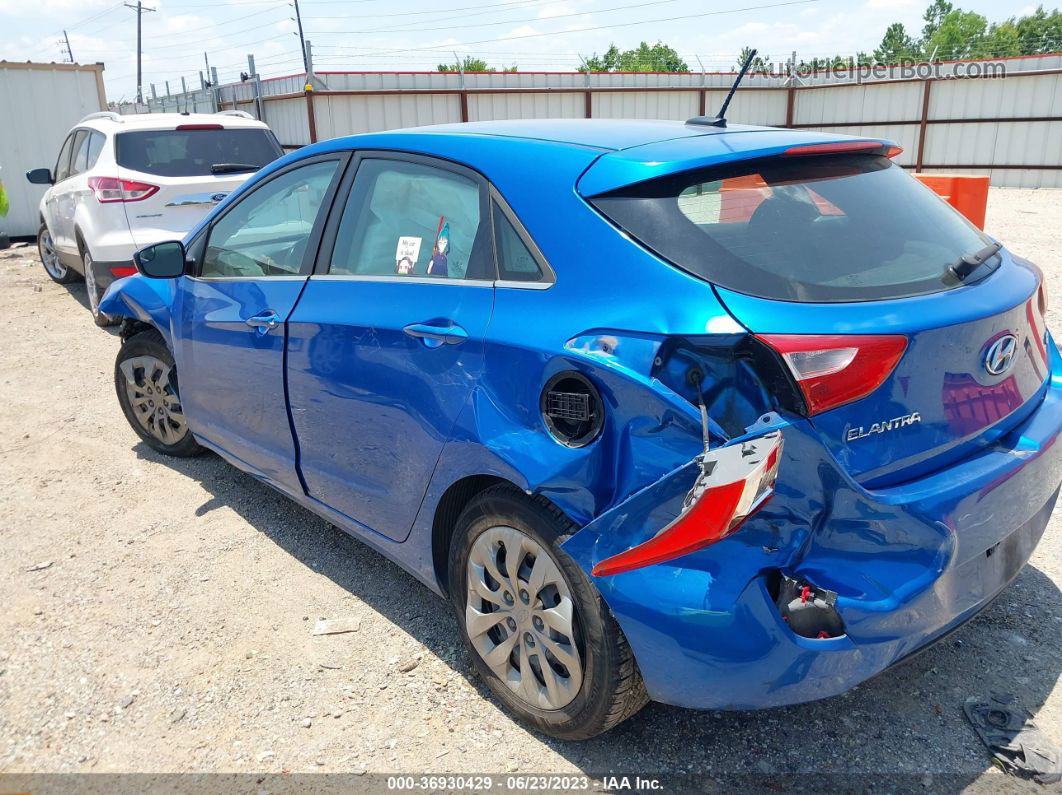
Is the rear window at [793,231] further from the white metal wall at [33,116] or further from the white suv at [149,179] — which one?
the white metal wall at [33,116]

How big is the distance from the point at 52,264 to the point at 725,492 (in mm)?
10943

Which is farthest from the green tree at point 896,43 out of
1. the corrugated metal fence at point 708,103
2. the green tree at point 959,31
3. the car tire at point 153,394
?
the car tire at point 153,394

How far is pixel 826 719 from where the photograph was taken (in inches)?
104

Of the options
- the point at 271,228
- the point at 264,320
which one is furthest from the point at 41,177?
the point at 264,320

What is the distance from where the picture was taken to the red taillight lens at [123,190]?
754cm

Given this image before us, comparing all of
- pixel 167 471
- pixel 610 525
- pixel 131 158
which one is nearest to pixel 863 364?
pixel 610 525

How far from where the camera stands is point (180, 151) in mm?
7805

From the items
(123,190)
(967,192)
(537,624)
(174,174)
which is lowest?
(537,624)

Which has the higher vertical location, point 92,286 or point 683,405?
point 683,405

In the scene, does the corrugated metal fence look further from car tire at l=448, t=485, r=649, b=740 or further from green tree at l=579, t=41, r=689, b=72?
green tree at l=579, t=41, r=689, b=72

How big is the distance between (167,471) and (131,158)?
419 cm

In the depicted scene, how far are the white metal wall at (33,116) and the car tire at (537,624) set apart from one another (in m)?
14.3

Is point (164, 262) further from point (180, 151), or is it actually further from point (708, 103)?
point (708, 103)

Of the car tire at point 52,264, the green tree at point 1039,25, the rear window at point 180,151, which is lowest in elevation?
the car tire at point 52,264
